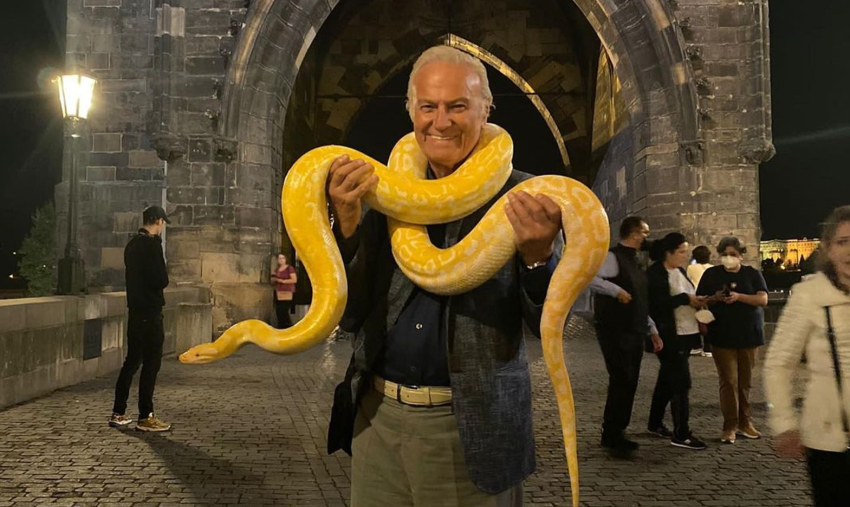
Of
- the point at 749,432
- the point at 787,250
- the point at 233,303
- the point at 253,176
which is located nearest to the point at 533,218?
the point at 749,432

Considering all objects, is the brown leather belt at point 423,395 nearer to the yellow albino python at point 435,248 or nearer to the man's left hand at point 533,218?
the yellow albino python at point 435,248

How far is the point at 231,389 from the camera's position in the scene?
783 centimetres

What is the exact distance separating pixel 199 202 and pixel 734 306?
9.90 metres

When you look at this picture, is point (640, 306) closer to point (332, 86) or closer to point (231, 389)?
point (231, 389)

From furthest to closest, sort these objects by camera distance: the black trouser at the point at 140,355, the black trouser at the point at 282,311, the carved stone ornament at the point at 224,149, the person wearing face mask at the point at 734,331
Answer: the black trouser at the point at 282,311
the carved stone ornament at the point at 224,149
the black trouser at the point at 140,355
the person wearing face mask at the point at 734,331

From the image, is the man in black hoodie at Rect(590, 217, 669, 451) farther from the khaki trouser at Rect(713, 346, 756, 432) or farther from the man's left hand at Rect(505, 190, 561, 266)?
the man's left hand at Rect(505, 190, 561, 266)

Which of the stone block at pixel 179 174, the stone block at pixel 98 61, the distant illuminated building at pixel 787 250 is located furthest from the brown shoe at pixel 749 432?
the distant illuminated building at pixel 787 250

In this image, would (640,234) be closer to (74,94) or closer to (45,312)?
(45,312)

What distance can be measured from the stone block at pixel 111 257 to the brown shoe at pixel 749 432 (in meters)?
11.5

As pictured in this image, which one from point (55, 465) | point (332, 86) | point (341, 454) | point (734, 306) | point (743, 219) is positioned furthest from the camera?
point (332, 86)

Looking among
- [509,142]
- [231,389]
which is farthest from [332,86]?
[509,142]

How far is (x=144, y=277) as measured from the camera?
5.91 metres

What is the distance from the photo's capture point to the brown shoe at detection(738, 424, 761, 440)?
5738 mm

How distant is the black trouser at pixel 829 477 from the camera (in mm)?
2617
